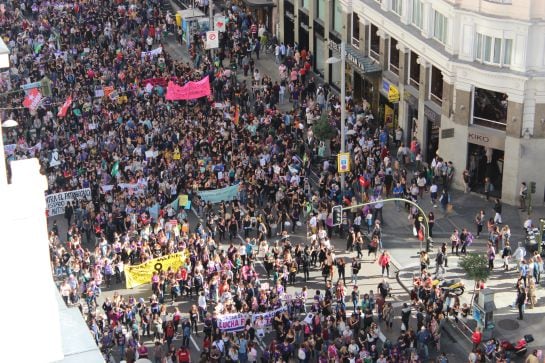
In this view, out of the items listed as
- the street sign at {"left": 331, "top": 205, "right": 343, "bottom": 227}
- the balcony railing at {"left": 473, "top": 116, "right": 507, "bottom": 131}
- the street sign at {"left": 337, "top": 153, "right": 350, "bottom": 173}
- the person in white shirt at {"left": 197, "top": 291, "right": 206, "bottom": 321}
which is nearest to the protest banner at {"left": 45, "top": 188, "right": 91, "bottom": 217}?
the person in white shirt at {"left": 197, "top": 291, "right": 206, "bottom": 321}

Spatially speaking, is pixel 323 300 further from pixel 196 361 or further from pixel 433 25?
pixel 433 25

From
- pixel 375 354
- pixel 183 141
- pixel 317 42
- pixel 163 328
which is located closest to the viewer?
pixel 375 354

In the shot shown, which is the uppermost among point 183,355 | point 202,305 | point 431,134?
point 431,134

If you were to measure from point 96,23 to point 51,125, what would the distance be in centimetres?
1943

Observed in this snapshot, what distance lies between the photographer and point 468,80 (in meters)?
53.3

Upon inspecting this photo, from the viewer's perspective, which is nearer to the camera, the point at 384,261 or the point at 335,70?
the point at 384,261

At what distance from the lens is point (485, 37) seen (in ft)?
171

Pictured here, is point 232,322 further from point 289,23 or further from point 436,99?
point 289,23

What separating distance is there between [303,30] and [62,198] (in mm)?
28278

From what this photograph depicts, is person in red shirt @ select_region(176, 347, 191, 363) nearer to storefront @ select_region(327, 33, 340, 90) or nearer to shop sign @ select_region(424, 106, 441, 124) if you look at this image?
shop sign @ select_region(424, 106, 441, 124)

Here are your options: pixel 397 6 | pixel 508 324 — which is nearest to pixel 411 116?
pixel 397 6

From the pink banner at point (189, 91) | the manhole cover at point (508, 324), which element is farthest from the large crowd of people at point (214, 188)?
the manhole cover at point (508, 324)

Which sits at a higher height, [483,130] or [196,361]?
[483,130]

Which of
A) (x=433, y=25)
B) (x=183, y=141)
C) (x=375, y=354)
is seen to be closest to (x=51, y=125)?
(x=183, y=141)
